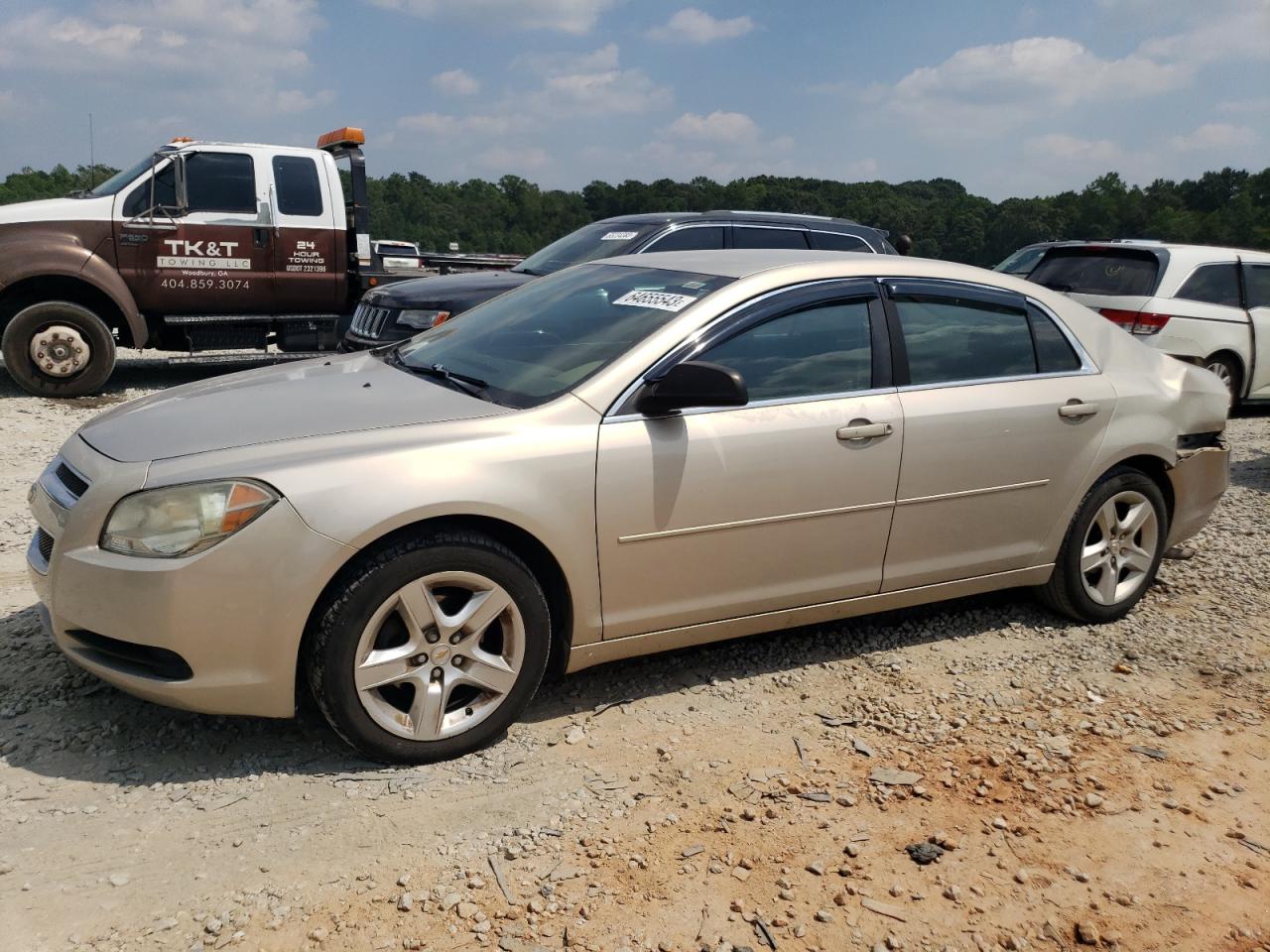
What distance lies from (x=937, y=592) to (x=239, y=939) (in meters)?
2.93

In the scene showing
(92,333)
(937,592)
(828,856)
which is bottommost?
(828,856)

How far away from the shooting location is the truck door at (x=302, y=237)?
10625mm

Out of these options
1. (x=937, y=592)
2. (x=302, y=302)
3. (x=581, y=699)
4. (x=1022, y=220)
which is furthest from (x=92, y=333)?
(x=1022, y=220)

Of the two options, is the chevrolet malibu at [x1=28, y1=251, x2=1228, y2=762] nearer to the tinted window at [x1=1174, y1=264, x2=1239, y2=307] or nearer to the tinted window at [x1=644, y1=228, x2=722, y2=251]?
the tinted window at [x1=644, y1=228, x2=722, y2=251]

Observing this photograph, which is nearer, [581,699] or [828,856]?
[828,856]

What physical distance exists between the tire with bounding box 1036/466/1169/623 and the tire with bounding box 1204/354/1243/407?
6515 millimetres

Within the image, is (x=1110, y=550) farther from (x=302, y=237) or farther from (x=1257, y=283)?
(x=302, y=237)

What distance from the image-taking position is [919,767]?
351cm

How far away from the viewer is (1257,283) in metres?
10.6

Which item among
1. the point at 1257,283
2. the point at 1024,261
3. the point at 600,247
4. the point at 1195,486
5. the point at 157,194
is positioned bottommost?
the point at 1195,486

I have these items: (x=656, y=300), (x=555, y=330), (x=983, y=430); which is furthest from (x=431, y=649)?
(x=983, y=430)

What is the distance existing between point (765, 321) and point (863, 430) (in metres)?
0.55

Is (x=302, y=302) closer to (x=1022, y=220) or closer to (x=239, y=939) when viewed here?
(x=239, y=939)

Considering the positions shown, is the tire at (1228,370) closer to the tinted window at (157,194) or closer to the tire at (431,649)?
the tire at (431,649)
